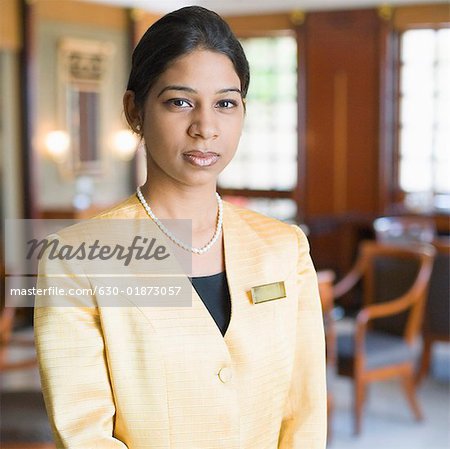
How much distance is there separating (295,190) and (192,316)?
7394 mm

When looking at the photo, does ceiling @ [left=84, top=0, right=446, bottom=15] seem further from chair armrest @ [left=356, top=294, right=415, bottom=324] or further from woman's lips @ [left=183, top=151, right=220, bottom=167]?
woman's lips @ [left=183, top=151, right=220, bottom=167]

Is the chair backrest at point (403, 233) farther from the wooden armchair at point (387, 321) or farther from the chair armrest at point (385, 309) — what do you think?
the chair armrest at point (385, 309)

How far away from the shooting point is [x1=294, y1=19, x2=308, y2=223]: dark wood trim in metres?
8.27

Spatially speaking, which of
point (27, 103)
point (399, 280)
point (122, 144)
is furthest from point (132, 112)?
point (122, 144)

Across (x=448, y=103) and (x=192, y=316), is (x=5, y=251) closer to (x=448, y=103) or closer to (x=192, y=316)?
(x=448, y=103)

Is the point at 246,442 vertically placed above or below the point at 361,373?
above

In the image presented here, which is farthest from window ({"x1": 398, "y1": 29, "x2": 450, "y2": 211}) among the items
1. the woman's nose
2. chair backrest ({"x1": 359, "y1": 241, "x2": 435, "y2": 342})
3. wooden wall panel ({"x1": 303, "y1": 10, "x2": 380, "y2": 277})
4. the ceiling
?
the woman's nose

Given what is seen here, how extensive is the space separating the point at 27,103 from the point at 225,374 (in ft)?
20.5

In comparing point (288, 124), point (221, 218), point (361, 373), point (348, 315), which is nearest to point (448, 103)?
point (288, 124)

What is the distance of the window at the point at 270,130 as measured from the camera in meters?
8.55

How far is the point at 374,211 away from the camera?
818cm

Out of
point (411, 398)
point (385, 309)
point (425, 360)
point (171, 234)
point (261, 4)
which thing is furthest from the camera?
point (261, 4)

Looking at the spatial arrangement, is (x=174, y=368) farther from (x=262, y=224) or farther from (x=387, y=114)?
(x=387, y=114)

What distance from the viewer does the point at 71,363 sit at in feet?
3.61
